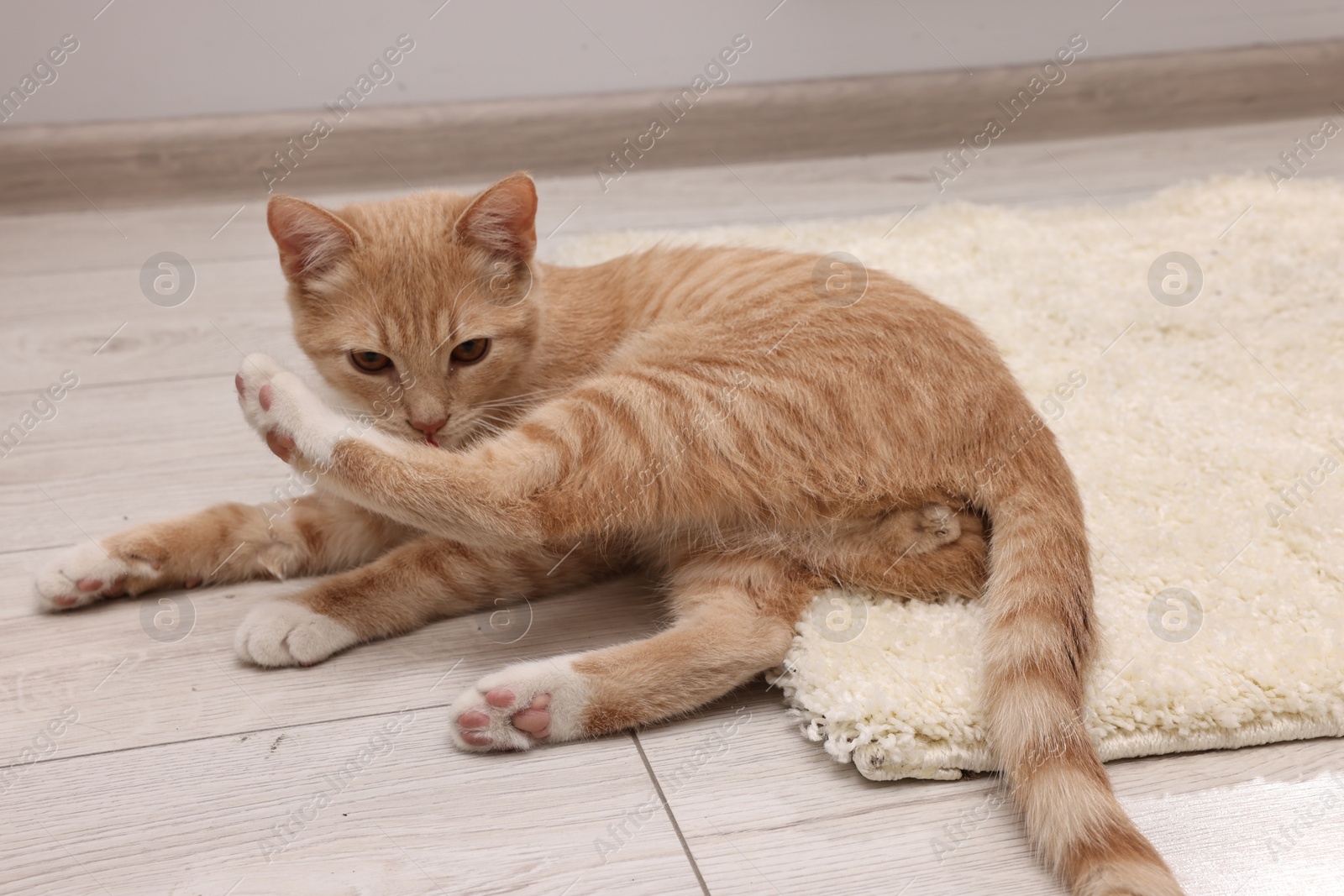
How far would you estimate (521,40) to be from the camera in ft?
10.5

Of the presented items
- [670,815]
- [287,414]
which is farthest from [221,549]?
[670,815]

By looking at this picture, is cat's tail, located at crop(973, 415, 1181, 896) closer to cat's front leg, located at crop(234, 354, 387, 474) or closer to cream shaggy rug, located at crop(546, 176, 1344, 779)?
cream shaggy rug, located at crop(546, 176, 1344, 779)

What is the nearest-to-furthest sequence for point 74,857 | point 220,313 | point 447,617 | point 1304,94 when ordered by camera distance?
point 74,857, point 447,617, point 220,313, point 1304,94

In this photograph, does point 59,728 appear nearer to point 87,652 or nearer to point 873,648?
point 87,652

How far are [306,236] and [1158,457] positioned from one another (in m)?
1.42

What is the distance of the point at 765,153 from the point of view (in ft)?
11.6

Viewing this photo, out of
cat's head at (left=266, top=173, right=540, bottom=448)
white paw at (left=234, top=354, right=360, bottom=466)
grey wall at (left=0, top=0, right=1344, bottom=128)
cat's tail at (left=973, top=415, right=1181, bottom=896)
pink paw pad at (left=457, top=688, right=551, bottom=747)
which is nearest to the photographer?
cat's tail at (left=973, top=415, right=1181, bottom=896)

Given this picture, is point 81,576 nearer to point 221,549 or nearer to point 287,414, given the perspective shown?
point 221,549

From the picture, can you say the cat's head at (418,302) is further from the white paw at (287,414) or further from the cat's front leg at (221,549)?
the cat's front leg at (221,549)

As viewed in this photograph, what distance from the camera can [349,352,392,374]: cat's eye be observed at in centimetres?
154

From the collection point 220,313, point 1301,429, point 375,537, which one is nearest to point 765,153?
point 220,313

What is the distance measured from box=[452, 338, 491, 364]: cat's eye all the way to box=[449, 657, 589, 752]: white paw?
0.50 metres

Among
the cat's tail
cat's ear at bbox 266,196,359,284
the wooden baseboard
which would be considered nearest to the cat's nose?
cat's ear at bbox 266,196,359,284

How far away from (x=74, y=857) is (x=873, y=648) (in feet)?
3.14
